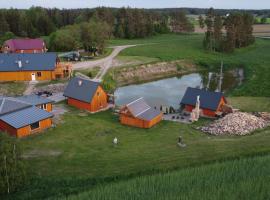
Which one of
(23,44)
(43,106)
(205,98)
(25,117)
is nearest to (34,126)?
(25,117)

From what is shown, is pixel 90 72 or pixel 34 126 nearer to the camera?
pixel 34 126

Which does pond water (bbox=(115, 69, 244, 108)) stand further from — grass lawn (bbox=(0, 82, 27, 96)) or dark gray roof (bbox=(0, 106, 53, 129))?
dark gray roof (bbox=(0, 106, 53, 129))

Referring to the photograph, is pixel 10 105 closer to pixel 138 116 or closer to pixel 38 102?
pixel 38 102

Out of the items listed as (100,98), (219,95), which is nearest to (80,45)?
(100,98)

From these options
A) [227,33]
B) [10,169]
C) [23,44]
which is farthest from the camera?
[227,33]

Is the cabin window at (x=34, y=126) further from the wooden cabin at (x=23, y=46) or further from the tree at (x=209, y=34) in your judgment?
the tree at (x=209, y=34)

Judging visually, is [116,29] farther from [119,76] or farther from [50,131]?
[50,131]

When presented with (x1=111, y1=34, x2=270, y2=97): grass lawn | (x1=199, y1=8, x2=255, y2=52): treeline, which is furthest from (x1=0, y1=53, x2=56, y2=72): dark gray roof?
(x1=199, y1=8, x2=255, y2=52): treeline

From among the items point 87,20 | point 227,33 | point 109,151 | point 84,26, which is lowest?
point 109,151
